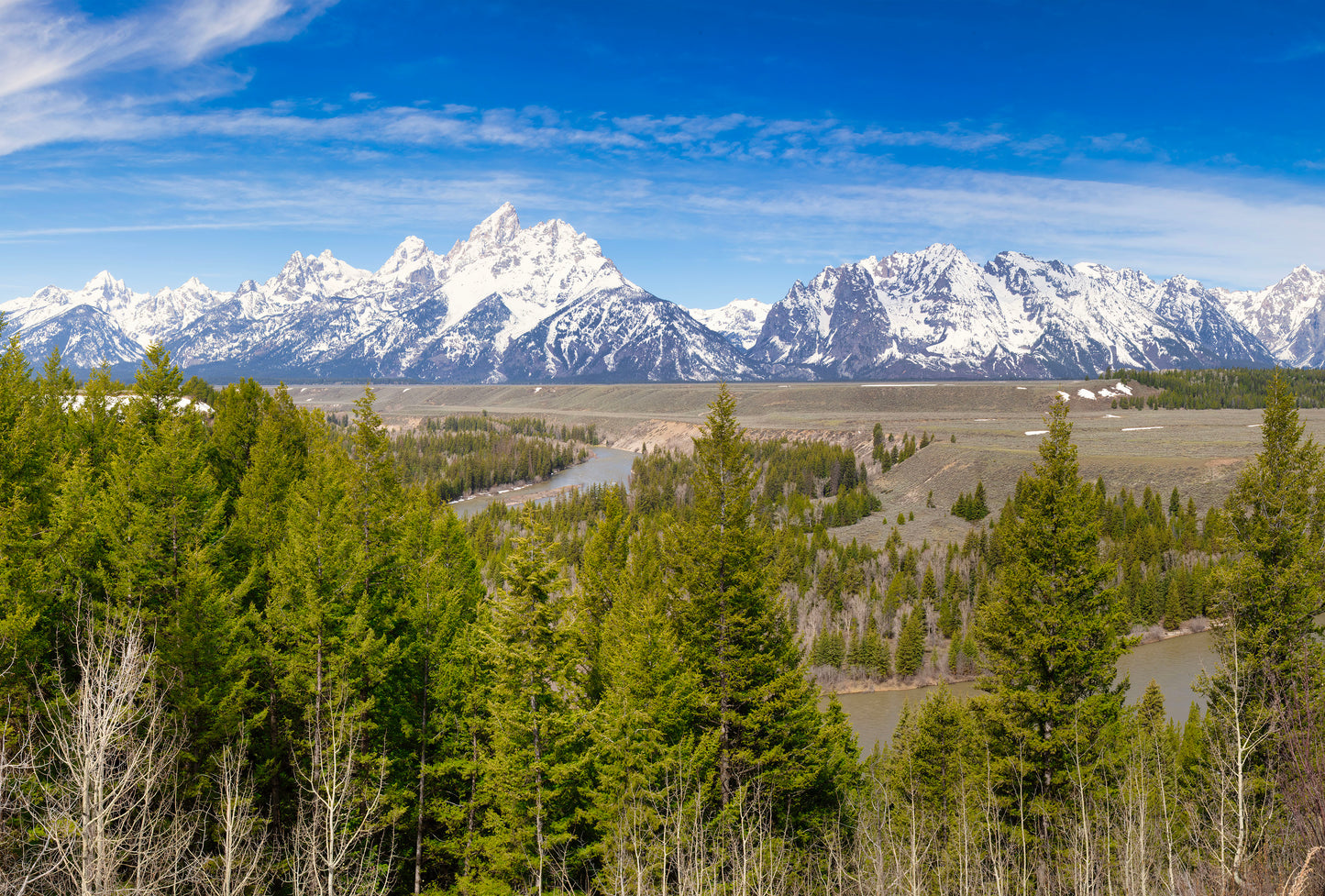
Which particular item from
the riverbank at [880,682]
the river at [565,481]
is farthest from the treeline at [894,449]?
the riverbank at [880,682]

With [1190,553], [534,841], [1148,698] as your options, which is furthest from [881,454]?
[534,841]

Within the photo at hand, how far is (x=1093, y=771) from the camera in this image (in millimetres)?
20891

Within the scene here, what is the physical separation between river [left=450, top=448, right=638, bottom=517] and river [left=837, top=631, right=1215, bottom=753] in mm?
77551

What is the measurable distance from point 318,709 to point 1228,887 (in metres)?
20.6

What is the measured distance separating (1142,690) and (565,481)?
125 meters

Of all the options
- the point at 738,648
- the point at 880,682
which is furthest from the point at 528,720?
the point at 880,682

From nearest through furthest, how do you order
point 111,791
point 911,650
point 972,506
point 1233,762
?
point 111,791, point 1233,762, point 911,650, point 972,506

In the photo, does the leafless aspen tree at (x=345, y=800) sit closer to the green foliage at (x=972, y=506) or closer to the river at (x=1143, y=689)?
the river at (x=1143, y=689)

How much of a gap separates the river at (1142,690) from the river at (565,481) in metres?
77.6

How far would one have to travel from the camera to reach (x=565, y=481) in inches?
6516

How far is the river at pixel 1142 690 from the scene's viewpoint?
168 feet

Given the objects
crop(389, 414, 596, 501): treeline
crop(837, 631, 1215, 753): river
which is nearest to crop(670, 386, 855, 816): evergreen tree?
crop(837, 631, 1215, 753): river

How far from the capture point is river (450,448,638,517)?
450 feet

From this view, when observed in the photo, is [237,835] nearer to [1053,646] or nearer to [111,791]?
[111,791]
